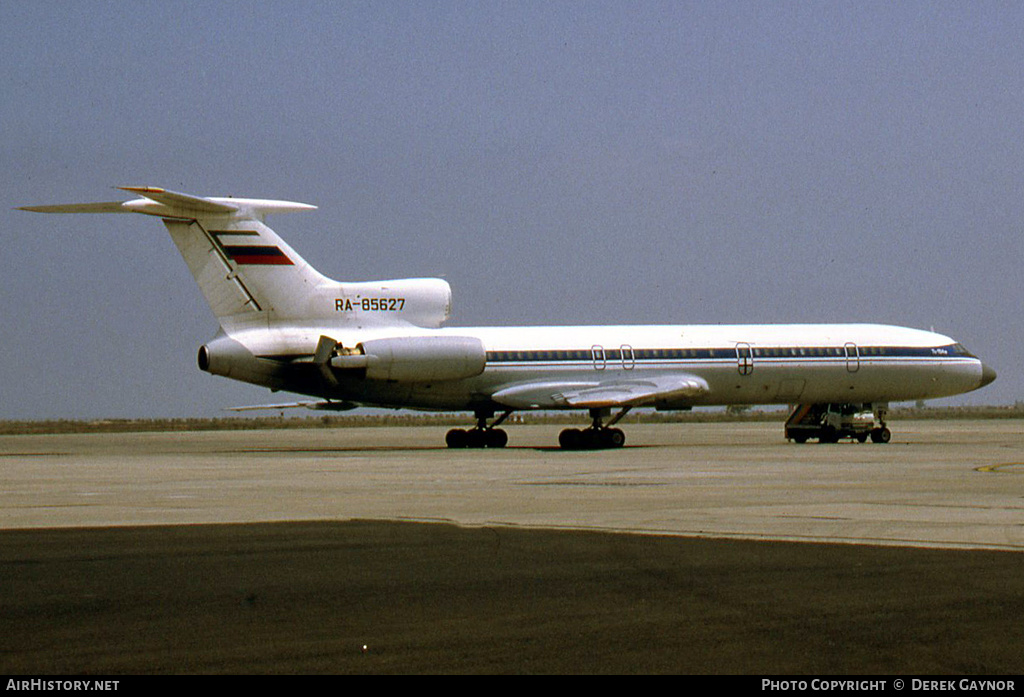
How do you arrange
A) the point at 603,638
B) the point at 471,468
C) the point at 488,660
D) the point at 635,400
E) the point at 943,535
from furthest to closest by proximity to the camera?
the point at 635,400 → the point at 471,468 → the point at 943,535 → the point at 603,638 → the point at 488,660

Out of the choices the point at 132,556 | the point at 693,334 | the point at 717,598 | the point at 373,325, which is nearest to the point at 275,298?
the point at 373,325

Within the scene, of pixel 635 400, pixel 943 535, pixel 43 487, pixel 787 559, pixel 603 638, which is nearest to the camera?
pixel 603 638

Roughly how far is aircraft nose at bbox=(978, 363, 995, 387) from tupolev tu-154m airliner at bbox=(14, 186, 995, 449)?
0.22ft

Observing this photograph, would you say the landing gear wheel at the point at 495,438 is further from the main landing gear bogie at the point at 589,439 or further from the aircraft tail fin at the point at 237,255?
the aircraft tail fin at the point at 237,255

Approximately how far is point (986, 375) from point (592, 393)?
16.4 metres

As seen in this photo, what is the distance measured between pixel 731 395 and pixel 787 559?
33.1 metres

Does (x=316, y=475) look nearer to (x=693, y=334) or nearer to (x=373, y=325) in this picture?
(x=373, y=325)

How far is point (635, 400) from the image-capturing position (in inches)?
1631

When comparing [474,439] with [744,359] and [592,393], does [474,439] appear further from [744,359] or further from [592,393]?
[744,359]

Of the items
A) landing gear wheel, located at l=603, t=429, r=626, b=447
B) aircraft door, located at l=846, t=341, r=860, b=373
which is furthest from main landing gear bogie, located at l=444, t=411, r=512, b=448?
aircraft door, located at l=846, t=341, r=860, b=373

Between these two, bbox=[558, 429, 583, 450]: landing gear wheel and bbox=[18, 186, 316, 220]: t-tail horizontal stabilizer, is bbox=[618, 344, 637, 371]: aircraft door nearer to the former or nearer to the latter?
bbox=[558, 429, 583, 450]: landing gear wheel

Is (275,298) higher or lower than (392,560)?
higher

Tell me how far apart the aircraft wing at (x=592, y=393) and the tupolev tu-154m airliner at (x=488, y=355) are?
4 centimetres

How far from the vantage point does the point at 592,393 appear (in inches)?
1663
